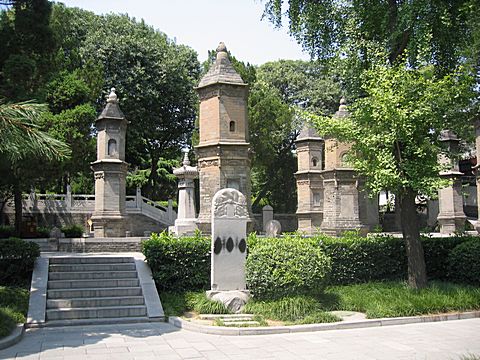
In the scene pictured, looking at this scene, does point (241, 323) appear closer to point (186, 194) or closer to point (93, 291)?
point (93, 291)

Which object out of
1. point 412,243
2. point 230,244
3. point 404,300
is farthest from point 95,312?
point 412,243

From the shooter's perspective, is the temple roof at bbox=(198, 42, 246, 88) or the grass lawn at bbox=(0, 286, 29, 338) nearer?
the grass lawn at bbox=(0, 286, 29, 338)

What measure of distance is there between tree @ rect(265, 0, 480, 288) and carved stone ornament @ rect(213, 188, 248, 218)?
322 centimetres

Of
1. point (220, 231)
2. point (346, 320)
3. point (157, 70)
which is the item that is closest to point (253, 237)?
point (220, 231)

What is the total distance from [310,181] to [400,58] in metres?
18.2

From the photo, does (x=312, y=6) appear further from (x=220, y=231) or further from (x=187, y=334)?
(x=187, y=334)

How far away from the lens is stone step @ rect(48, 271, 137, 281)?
1176cm

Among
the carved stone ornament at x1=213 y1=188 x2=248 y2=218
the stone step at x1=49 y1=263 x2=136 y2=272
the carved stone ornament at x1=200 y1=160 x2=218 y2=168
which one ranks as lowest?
the stone step at x1=49 y1=263 x2=136 y2=272

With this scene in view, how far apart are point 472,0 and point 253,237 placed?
812cm

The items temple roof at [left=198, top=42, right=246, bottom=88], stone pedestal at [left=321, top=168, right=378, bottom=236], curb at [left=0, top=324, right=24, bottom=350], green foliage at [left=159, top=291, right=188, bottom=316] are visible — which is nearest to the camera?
curb at [left=0, top=324, right=24, bottom=350]

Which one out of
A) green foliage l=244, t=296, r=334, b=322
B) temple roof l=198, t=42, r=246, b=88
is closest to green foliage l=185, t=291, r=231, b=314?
green foliage l=244, t=296, r=334, b=322

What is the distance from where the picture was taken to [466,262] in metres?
12.8

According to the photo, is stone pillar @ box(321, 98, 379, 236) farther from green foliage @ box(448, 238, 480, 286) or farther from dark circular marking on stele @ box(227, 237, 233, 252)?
dark circular marking on stele @ box(227, 237, 233, 252)

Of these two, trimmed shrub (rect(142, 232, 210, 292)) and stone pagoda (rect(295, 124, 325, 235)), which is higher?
stone pagoda (rect(295, 124, 325, 235))
